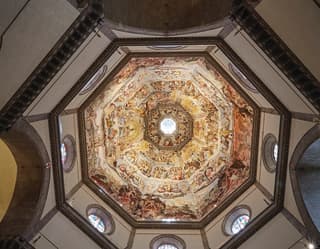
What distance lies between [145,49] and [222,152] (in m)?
6.33

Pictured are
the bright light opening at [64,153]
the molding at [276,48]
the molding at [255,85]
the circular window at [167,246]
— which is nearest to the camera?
the molding at [276,48]

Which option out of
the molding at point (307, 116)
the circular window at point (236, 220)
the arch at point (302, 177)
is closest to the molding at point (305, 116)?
the molding at point (307, 116)

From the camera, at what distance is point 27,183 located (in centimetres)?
1283

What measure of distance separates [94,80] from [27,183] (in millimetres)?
3976

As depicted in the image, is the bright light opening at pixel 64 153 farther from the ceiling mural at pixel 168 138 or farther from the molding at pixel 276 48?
the molding at pixel 276 48

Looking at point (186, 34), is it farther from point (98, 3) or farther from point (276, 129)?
point (276, 129)

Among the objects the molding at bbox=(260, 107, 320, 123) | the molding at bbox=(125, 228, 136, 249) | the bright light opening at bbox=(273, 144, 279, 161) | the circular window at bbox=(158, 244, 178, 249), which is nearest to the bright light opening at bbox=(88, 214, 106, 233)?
the molding at bbox=(125, 228, 136, 249)

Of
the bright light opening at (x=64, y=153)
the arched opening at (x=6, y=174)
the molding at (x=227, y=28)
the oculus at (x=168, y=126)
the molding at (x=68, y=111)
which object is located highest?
the oculus at (x=168, y=126)

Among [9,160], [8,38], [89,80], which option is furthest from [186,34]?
[9,160]

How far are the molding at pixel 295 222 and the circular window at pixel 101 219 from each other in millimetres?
5897

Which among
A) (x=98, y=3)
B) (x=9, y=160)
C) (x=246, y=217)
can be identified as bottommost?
(x=9, y=160)

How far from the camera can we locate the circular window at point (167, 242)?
1545 centimetres

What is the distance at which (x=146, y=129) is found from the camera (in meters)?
20.2

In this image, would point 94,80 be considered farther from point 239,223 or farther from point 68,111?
point 239,223
